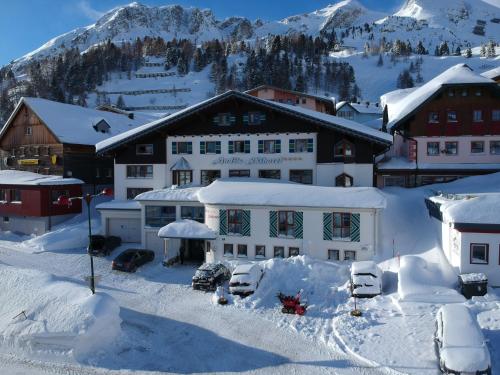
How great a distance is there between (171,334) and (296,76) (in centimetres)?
12252

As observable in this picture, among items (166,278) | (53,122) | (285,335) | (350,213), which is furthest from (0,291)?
(53,122)

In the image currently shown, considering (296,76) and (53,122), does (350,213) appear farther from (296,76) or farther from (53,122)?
(296,76)

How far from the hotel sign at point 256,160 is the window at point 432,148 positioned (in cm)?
1164

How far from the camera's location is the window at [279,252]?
89.2 feet

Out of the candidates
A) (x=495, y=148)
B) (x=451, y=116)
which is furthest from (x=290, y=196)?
(x=495, y=148)

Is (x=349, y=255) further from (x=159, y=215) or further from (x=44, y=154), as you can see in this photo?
(x=44, y=154)

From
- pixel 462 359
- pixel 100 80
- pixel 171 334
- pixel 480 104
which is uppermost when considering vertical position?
pixel 100 80

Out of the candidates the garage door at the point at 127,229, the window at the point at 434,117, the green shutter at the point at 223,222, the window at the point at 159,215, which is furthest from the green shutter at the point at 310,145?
the garage door at the point at 127,229

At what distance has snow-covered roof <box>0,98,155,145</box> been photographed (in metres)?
42.0

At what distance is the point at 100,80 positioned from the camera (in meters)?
136

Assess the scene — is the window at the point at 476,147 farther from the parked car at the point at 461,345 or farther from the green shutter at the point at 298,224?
the parked car at the point at 461,345

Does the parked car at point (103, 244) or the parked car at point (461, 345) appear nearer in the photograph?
the parked car at point (461, 345)

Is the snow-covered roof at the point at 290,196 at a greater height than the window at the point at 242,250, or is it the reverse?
the snow-covered roof at the point at 290,196

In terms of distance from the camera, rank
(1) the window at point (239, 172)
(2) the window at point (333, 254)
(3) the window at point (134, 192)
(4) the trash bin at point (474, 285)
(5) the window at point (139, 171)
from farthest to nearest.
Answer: (3) the window at point (134, 192) < (5) the window at point (139, 171) < (1) the window at point (239, 172) < (2) the window at point (333, 254) < (4) the trash bin at point (474, 285)
